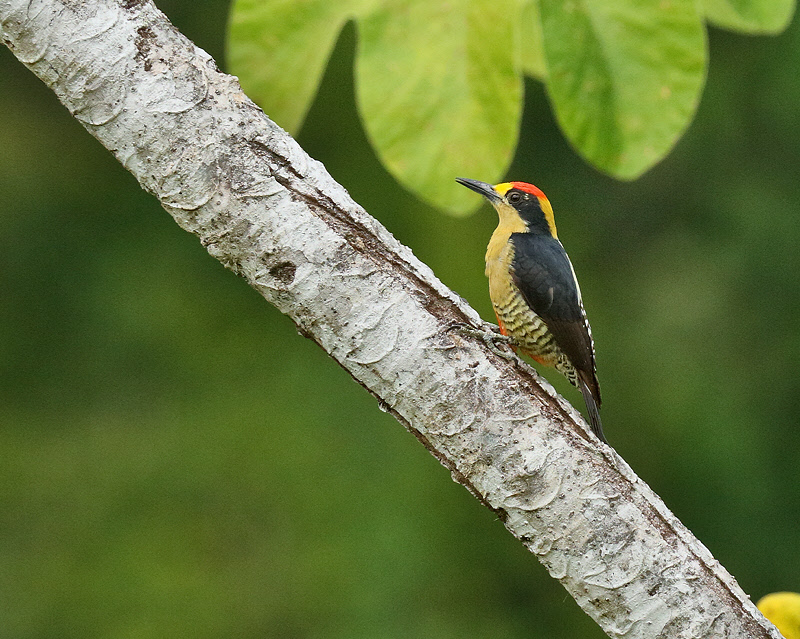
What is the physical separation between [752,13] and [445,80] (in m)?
0.37

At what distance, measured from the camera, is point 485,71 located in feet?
2.89

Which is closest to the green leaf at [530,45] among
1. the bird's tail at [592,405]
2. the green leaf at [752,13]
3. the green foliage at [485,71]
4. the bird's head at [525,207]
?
the green foliage at [485,71]

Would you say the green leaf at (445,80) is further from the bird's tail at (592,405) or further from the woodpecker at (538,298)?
the bird's tail at (592,405)

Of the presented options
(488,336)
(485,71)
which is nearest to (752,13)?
(485,71)

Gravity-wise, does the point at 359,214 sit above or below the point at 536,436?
above

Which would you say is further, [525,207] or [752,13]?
[525,207]

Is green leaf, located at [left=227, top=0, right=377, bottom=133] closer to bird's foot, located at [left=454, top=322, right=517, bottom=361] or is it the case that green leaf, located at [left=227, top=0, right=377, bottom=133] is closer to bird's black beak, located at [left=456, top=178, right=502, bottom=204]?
bird's black beak, located at [left=456, top=178, right=502, bottom=204]

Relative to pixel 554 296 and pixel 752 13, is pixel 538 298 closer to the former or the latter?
pixel 554 296

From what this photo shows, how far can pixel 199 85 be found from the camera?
0.97 m

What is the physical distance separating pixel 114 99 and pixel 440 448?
523mm

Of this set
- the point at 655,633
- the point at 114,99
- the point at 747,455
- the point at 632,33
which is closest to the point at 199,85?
the point at 114,99

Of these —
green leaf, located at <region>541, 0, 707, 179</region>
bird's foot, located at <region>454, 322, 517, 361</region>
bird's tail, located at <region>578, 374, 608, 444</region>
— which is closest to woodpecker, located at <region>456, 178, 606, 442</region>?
bird's tail, located at <region>578, 374, 608, 444</region>

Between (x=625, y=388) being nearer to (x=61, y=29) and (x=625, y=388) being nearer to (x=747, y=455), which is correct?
(x=747, y=455)

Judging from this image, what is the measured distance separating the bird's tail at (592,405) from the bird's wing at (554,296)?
2 centimetres
